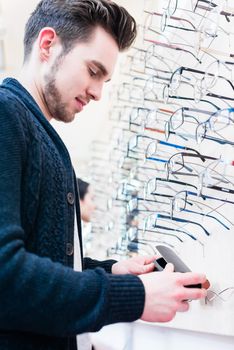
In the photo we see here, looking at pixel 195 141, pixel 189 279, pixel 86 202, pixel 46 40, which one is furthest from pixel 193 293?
pixel 86 202

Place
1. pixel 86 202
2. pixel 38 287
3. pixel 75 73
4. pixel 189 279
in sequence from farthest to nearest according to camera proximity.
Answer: pixel 86 202, pixel 75 73, pixel 189 279, pixel 38 287

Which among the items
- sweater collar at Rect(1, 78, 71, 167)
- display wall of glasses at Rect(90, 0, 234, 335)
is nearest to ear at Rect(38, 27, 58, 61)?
sweater collar at Rect(1, 78, 71, 167)

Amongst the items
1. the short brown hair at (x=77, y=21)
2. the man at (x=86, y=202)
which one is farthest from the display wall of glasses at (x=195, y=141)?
the man at (x=86, y=202)

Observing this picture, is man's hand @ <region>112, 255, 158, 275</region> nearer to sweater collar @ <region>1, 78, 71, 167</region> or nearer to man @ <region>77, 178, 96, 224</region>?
→ sweater collar @ <region>1, 78, 71, 167</region>

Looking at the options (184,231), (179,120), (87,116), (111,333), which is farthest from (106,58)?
(87,116)

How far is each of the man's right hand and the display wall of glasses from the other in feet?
0.62

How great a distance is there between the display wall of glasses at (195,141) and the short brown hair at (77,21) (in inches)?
4.0

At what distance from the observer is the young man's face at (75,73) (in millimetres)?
741

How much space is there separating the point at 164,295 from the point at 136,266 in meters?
0.21

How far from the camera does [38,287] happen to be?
50cm

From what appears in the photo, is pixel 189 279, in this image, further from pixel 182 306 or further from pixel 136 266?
pixel 136 266

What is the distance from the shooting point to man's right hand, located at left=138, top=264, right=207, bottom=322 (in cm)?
56

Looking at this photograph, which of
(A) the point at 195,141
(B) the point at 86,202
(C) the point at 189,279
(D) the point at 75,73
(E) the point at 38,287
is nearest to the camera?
(E) the point at 38,287

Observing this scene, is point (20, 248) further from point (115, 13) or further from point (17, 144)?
point (115, 13)
